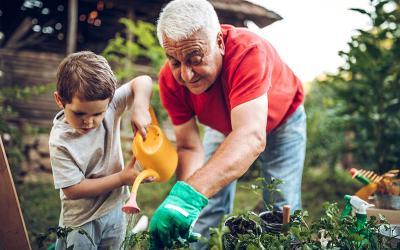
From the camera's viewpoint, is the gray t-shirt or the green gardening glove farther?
the gray t-shirt

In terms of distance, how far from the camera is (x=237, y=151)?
1449 millimetres

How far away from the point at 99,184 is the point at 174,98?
31.8 inches

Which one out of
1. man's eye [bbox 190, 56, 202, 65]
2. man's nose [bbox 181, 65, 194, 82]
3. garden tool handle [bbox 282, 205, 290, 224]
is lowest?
garden tool handle [bbox 282, 205, 290, 224]

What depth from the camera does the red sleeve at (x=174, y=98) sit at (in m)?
2.14

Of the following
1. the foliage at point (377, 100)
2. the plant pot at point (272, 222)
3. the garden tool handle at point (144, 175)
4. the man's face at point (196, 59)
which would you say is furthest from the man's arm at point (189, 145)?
the foliage at point (377, 100)

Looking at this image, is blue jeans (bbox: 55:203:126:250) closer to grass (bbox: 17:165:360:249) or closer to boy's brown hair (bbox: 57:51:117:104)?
boy's brown hair (bbox: 57:51:117:104)

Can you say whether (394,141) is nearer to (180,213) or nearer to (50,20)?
(180,213)

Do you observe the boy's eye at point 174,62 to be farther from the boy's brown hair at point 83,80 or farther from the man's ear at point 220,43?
the boy's brown hair at point 83,80

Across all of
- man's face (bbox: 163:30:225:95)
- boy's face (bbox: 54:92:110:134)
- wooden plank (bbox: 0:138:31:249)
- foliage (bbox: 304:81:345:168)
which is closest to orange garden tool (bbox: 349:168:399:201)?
man's face (bbox: 163:30:225:95)

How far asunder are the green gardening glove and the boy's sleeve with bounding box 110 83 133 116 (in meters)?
0.71

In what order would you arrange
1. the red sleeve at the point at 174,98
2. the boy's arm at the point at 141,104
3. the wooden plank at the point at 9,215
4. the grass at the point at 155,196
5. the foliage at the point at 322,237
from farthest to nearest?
the grass at the point at 155,196, the red sleeve at the point at 174,98, the boy's arm at the point at 141,104, the wooden plank at the point at 9,215, the foliage at the point at 322,237

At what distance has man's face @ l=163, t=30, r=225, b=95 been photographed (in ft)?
Result: 5.57

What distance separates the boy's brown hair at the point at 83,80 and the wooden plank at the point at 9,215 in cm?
35

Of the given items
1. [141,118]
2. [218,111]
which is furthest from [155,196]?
[141,118]
